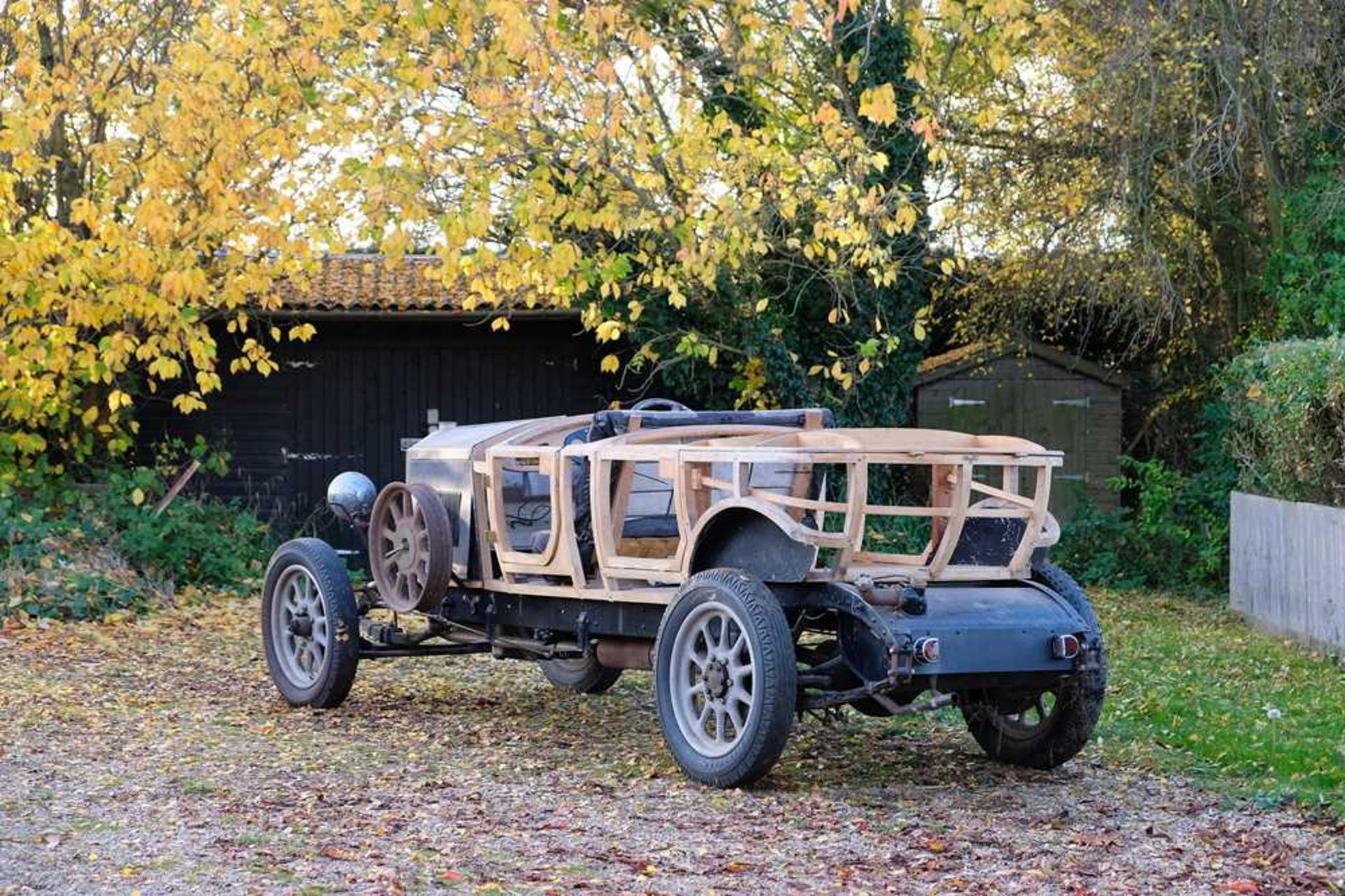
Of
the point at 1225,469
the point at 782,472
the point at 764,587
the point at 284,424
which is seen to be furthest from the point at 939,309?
the point at 764,587

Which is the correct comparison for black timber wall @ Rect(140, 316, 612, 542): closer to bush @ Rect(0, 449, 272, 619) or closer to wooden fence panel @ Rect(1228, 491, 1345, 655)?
bush @ Rect(0, 449, 272, 619)

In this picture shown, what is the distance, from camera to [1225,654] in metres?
11.8

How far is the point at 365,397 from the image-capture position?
62.0ft

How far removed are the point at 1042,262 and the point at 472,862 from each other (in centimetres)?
1284

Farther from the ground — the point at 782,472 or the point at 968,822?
the point at 782,472

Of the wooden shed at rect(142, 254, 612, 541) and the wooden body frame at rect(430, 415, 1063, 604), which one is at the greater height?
the wooden shed at rect(142, 254, 612, 541)

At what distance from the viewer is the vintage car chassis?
7.03m

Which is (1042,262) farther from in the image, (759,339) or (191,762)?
(191,762)

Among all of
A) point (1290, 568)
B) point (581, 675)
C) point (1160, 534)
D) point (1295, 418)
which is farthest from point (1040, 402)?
point (581, 675)

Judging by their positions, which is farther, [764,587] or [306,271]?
[306,271]

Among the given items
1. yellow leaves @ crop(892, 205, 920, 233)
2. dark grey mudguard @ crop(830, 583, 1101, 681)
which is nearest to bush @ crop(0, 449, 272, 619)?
yellow leaves @ crop(892, 205, 920, 233)

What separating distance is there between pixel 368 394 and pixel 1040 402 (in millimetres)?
7238

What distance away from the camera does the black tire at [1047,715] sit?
744 cm

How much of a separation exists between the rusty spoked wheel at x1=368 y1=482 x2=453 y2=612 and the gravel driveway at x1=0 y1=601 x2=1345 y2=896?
0.70 meters
